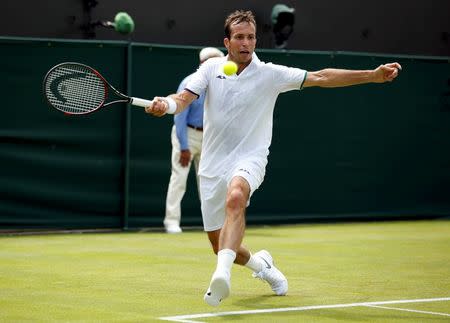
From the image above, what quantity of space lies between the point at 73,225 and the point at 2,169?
44.7 inches

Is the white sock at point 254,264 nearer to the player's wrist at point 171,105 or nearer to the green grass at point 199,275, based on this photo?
the green grass at point 199,275

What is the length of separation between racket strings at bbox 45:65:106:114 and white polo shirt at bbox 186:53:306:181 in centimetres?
91

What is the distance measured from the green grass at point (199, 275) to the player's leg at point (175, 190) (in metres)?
0.22

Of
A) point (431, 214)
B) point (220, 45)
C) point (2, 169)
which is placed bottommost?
point (431, 214)

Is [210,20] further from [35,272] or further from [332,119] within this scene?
[35,272]

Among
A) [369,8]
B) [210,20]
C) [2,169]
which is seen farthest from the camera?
[369,8]

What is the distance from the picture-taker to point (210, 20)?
53.2ft

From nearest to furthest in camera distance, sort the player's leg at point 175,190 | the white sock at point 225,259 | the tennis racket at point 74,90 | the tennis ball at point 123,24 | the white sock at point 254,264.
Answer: the white sock at point 225,259 → the white sock at point 254,264 → the tennis racket at point 74,90 → the player's leg at point 175,190 → the tennis ball at point 123,24

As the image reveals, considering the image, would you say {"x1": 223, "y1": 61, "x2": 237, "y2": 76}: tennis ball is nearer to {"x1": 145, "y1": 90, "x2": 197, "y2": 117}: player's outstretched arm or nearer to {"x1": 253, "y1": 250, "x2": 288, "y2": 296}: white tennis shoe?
{"x1": 145, "y1": 90, "x2": 197, "y2": 117}: player's outstretched arm

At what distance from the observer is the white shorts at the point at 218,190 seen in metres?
8.07

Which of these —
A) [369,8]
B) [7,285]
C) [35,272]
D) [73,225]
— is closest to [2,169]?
[73,225]

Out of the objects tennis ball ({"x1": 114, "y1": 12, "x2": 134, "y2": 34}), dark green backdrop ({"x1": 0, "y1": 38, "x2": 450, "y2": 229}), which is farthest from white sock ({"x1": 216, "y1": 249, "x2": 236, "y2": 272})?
tennis ball ({"x1": 114, "y1": 12, "x2": 134, "y2": 34})

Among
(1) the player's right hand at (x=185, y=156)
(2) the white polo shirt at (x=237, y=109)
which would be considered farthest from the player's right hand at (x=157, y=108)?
(1) the player's right hand at (x=185, y=156)

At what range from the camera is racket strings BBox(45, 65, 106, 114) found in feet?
28.7
